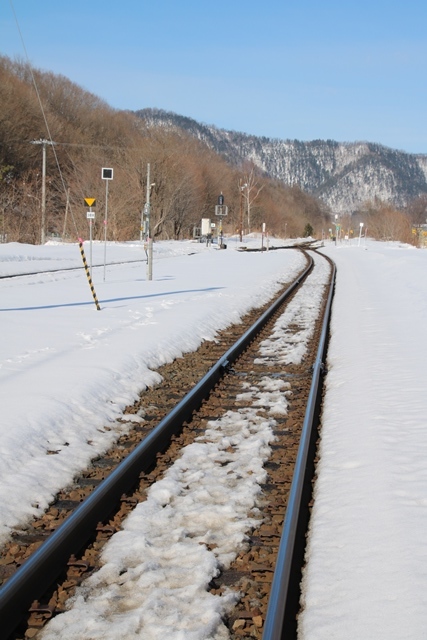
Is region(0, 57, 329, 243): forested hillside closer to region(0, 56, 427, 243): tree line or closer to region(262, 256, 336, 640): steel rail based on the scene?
region(0, 56, 427, 243): tree line

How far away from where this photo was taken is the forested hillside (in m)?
62.1

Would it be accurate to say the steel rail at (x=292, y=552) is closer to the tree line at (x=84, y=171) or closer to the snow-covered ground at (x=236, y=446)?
the snow-covered ground at (x=236, y=446)

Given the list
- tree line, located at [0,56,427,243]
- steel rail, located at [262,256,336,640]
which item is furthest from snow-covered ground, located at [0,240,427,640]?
tree line, located at [0,56,427,243]

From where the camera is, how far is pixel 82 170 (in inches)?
2904

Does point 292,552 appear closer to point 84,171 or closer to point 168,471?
point 168,471

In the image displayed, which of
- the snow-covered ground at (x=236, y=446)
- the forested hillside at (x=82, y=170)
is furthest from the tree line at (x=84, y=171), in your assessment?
the snow-covered ground at (x=236, y=446)

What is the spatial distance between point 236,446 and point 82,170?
70766 millimetres

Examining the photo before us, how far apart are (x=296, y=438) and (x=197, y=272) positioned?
24159 millimetres

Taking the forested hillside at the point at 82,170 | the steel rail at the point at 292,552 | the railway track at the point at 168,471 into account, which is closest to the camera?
the steel rail at the point at 292,552

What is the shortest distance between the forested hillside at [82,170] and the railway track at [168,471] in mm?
37715

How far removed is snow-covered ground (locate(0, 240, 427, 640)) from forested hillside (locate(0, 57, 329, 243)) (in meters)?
33.6

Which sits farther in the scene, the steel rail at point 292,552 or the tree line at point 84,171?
the tree line at point 84,171

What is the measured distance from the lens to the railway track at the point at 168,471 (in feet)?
11.6

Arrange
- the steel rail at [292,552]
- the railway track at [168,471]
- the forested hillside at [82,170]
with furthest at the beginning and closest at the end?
1. the forested hillside at [82,170]
2. the railway track at [168,471]
3. the steel rail at [292,552]
